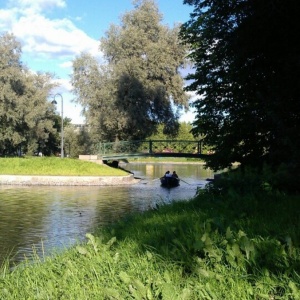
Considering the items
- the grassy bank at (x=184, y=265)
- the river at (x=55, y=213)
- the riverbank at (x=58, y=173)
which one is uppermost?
the grassy bank at (x=184, y=265)

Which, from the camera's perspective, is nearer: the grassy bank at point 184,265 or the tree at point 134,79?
the grassy bank at point 184,265

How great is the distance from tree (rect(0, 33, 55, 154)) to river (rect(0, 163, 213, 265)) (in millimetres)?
15006

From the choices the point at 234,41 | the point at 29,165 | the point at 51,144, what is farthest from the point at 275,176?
the point at 51,144

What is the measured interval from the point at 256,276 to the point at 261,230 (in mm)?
1354

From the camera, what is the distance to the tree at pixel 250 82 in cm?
1180

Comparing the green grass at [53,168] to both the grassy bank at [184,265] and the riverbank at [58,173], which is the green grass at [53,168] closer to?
the riverbank at [58,173]

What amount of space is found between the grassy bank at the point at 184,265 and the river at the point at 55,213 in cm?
178

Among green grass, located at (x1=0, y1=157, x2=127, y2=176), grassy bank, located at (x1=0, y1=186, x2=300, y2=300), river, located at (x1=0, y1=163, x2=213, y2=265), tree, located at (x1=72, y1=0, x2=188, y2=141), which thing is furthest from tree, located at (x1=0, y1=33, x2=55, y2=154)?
grassy bank, located at (x1=0, y1=186, x2=300, y2=300)

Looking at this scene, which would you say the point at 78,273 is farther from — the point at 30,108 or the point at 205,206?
the point at 30,108

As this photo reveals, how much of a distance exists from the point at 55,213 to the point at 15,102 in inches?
1138

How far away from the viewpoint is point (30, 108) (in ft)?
159

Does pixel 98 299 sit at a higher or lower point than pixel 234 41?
lower

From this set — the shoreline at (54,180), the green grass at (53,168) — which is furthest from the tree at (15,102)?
the shoreline at (54,180)

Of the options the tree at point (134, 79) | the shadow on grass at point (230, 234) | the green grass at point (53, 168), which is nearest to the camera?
the shadow on grass at point (230, 234)
